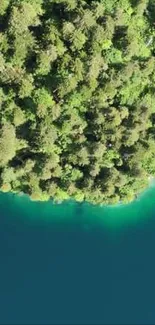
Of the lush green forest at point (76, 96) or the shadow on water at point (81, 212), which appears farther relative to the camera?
the shadow on water at point (81, 212)

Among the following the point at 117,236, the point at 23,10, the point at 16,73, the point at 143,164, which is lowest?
the point at 117,236

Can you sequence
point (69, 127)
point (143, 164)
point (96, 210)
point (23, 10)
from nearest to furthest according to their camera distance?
point (23, 10) < point (69, 127) < point (143, 164) < point (96, 210)

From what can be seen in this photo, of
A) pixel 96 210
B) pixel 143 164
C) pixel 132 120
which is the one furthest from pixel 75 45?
pixel 96 210

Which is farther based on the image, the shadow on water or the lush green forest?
the shadow on water

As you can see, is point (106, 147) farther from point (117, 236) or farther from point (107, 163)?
point (117, 236)

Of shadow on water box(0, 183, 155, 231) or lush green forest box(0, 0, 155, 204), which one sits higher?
lush green forest box(0, 0, 155, 204)

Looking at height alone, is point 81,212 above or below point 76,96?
below

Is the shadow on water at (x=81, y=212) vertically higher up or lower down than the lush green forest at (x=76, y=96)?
lower down

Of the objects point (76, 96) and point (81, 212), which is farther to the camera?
point (81, 212)
